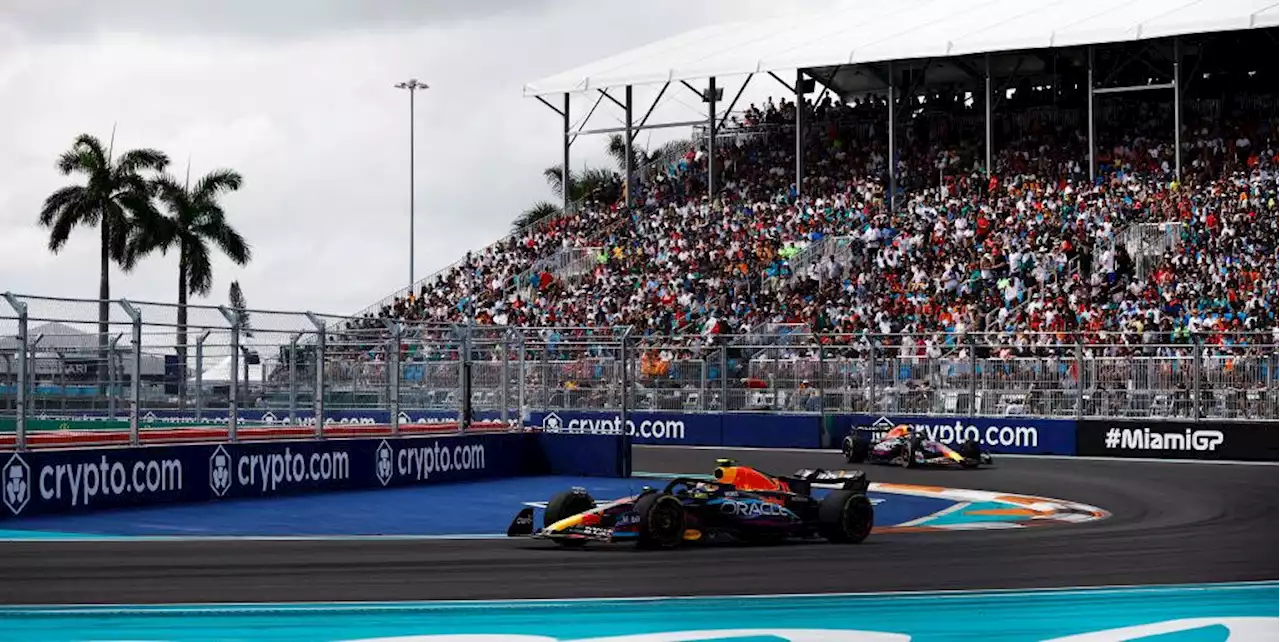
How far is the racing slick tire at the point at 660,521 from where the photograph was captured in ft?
54.7

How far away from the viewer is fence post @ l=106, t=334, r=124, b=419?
22359mm

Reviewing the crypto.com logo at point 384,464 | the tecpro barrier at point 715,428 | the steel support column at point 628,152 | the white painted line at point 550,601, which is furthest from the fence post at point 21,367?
the steel support column at point 628,152

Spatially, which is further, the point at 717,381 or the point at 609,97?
the point at 609,97

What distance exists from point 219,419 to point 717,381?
1660 cm

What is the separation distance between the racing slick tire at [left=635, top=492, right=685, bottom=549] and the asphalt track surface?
25 cm

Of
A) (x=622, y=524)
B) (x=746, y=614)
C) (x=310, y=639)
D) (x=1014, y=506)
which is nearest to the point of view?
(x=310, y=639)

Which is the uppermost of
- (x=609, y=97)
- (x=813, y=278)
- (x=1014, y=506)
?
(x=609, y=97)

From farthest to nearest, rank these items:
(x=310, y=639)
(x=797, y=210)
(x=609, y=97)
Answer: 1. (x=609, y=97)
2. (x=797, y=210)
3. (x=310, y=639)

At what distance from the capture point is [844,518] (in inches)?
698

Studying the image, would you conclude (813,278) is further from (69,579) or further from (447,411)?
(69,579)

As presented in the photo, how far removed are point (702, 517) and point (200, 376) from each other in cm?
955

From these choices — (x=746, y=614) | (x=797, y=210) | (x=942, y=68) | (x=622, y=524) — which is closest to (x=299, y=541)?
(x=622, y=524)

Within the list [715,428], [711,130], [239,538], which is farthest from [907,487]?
[711,130]

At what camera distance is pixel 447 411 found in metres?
30.0
